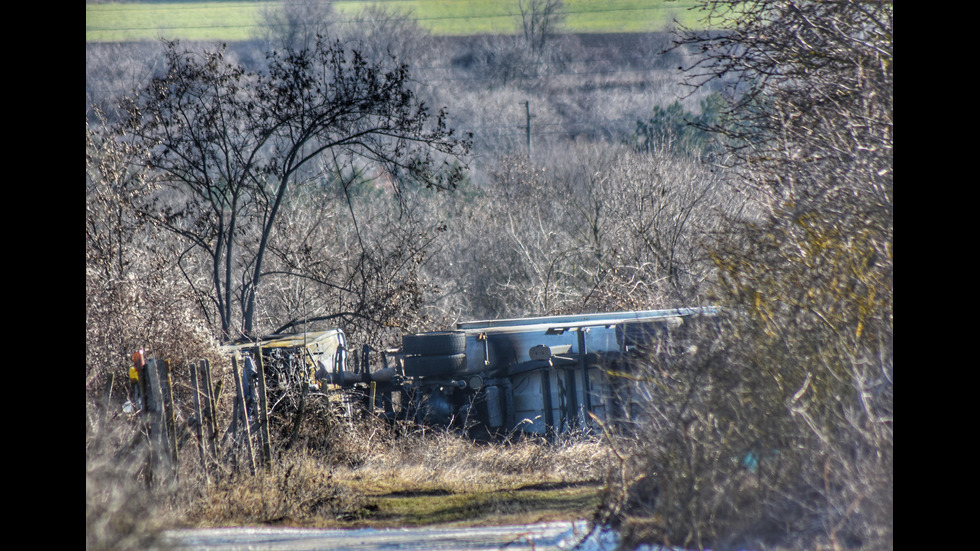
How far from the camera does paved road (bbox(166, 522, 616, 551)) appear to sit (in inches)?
239

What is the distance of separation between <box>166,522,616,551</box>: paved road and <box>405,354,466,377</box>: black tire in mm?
4917

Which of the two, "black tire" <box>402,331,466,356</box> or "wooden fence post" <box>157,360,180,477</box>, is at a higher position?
"black tire" <box>402,331,466,356</box>

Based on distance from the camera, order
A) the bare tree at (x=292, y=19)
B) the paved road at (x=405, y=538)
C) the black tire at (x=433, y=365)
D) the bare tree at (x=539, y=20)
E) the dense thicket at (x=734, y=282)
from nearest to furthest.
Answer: the dense thicket at (x=734, y=282), the paved road at (x=405, y=538), the black tire at (x=433, y=365), the bare tree at (x=292, y=19), the bare tree at (x=539, y=20)

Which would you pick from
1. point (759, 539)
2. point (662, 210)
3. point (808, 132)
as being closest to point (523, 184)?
point (662, 210)

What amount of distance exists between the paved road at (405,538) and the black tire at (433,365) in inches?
194

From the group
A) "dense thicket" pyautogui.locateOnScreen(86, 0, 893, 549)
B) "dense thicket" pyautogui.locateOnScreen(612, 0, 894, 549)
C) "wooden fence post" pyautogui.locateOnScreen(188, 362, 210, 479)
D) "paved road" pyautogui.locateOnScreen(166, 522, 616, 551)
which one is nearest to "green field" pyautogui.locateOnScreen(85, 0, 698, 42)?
"dense thicket" pyautogui.locateOnScreen(86, 0, 893, 549)

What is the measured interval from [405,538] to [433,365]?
5.46m

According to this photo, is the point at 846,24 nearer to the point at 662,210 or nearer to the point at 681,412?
the point at 681,412

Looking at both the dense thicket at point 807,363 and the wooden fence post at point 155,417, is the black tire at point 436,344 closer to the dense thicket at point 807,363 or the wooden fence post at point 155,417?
the wooden fence post at point 155,417

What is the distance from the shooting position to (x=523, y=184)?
3394 cm

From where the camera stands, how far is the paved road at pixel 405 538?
607cm

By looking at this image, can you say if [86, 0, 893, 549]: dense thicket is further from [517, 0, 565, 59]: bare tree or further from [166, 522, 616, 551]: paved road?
[517, 0, 565, 59]: bare tree

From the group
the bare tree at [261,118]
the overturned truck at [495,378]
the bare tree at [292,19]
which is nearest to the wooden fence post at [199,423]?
the overturned truck at [495,378]

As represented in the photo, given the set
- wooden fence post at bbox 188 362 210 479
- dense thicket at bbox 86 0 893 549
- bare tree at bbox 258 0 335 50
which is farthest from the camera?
bare tree at bbox 258 0 335 50
